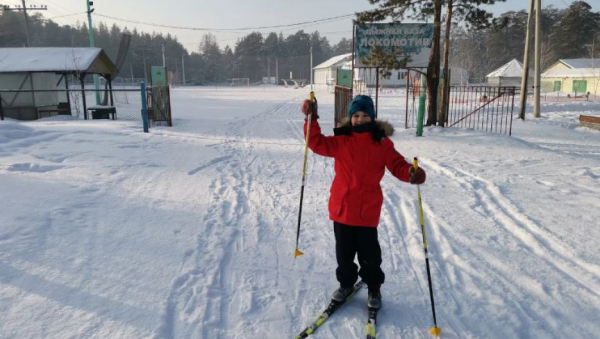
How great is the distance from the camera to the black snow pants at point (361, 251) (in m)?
3.33

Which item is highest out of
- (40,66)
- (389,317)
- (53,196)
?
(40,66)

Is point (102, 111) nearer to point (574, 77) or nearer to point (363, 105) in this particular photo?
point (363, 105)

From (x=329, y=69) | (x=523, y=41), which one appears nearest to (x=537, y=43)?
(x=329, y=69)

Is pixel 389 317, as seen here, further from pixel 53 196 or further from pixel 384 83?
pixel 384 83

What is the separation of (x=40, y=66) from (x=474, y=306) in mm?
22283

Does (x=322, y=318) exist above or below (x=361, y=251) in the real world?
below

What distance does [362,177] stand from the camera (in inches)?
128

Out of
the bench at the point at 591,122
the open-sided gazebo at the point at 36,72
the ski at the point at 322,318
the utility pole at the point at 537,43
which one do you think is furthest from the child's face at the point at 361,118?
the utility pole at the point at 537,43

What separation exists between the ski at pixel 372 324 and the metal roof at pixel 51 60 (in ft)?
65.3

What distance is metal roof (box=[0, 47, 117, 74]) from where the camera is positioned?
19.3 metres

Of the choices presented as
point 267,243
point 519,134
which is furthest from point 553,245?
point 519,134

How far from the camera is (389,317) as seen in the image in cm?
329

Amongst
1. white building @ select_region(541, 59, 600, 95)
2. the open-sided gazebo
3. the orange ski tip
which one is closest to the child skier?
the orange ski tip

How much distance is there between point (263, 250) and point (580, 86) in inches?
2160
